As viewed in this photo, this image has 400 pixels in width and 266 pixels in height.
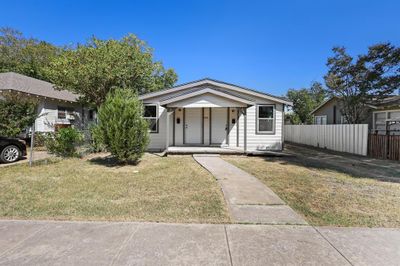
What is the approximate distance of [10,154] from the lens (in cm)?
979

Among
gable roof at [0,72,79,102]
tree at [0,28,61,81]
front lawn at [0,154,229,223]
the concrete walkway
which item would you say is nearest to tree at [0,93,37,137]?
front lawn at [0,154,229,223]

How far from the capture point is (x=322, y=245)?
328cm

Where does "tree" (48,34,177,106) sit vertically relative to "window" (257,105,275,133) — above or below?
above

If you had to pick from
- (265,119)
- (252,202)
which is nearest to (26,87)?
(265,119)

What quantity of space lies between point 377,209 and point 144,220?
4356 mm

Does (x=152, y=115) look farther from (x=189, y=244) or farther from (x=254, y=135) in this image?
(x=189, y=244)

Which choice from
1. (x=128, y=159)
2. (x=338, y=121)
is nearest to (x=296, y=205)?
(x=128, y=159)

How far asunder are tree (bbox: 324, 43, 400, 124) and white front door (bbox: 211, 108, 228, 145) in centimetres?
922

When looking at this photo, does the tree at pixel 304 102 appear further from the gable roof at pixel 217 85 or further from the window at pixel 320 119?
the gable roof at pixel 217 85

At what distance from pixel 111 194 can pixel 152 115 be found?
8832 mm

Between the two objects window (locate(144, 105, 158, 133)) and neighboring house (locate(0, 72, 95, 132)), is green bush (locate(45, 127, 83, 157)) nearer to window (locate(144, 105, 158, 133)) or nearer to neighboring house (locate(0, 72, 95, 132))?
window (locate(144, 105, 158, 133))

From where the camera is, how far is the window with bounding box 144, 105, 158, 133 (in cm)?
1391

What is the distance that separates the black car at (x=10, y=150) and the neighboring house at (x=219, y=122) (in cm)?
591

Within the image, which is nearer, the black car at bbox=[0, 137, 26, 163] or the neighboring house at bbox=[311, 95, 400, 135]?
the black car at bbox=[0, 137, 26, 163]
